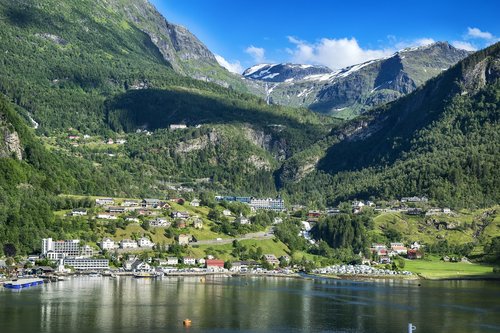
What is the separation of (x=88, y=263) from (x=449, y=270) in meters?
87.8

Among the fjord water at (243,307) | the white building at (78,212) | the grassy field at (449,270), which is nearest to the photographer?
the fjord water at (243,307)

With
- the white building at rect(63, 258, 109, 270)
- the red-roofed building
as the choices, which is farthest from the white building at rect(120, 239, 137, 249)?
the red-roofed building

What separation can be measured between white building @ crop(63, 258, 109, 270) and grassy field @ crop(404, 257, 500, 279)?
250 feet

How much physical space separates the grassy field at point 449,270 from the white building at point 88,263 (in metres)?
76.3

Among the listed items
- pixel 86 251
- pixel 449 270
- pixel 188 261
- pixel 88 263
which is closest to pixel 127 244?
pixel 86 251

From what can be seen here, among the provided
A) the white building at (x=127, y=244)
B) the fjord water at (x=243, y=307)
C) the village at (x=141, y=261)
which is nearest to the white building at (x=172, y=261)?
the village at (x=141, y=261)

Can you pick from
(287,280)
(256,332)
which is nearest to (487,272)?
(287,280)

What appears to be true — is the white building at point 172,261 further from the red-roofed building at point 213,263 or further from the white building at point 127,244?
the white building at point 127,244

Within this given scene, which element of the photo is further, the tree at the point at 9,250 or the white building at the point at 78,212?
the white building at the point at 78,212

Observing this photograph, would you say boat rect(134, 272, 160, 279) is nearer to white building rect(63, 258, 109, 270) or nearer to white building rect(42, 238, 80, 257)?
white building rect(63, 258, 109, 270)

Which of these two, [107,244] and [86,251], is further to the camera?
[107,244]

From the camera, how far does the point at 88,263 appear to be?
171875 mm

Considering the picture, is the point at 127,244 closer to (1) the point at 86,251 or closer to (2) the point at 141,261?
(2) the point at 141,261

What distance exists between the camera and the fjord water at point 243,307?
9725 centimetres
